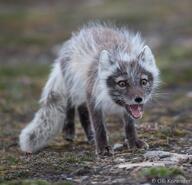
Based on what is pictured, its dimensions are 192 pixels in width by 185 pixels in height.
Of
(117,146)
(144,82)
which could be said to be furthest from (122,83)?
(117,146)

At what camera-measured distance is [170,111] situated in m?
14.2

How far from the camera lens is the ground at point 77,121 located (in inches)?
327

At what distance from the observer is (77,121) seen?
1379 centimetres

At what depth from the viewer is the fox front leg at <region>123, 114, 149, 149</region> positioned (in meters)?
10.0

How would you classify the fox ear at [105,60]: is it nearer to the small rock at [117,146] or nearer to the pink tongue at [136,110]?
the pink tongue at [136,110]

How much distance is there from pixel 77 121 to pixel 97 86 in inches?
159

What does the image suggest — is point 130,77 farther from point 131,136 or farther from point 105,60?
point 131,136

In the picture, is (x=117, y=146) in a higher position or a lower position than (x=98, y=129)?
lower

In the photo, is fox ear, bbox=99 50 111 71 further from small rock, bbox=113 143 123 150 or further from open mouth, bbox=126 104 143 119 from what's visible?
small rock, bbox=113 143 123 150

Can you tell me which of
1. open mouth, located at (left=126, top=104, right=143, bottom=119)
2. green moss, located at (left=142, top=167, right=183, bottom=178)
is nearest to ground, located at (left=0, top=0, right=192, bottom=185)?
green moss, located at (left=142, top=167, right=183, bottom=178)

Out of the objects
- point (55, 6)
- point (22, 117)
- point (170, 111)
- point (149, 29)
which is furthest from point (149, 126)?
point (55, 6)

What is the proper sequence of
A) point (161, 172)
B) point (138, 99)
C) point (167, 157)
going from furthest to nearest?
1. point (138, 99)
2. point (167, 157)
3. point (161, 172)

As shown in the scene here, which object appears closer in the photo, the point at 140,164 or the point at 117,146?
the point at 140,164

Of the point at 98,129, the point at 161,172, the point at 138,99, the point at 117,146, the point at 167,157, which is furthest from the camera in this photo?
the point at 117,146
